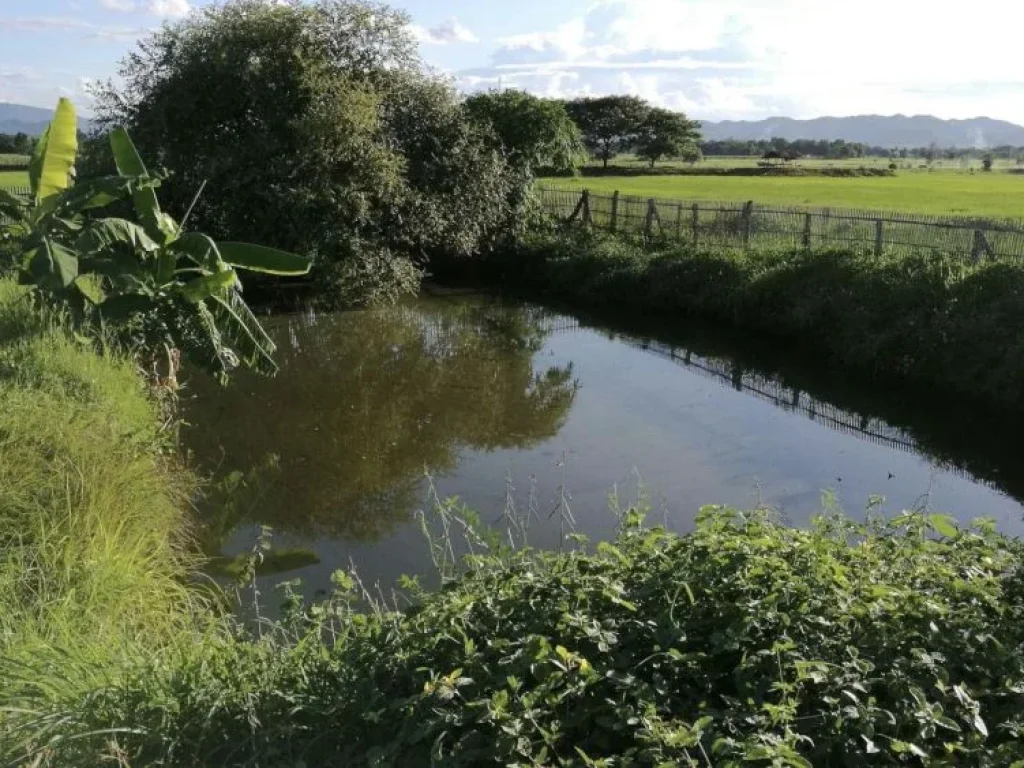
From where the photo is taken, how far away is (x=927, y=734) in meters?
2.78

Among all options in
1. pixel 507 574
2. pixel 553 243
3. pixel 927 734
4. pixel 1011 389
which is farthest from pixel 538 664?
pixel 553 243

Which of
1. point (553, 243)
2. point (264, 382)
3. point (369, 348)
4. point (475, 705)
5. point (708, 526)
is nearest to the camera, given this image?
point (475, 705)

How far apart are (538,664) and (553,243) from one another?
63.2 ft

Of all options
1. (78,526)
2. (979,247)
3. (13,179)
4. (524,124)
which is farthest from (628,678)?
(13,179)

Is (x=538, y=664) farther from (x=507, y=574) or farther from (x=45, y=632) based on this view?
(x=45, y=632)

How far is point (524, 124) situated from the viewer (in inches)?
866

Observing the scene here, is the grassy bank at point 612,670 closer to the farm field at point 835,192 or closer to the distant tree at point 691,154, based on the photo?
the farm field at point 835,192

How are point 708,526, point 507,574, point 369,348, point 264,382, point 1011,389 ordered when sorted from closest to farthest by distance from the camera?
point 507,574, point 708,526, point 1011,389, point 264,382, point 369,348

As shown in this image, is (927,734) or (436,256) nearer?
(927,734)

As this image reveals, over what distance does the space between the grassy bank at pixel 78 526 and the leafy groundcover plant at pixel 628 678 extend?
1.63 ft

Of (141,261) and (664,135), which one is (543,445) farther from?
(664,135)

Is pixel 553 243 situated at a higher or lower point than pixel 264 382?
higher

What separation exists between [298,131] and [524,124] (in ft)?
24.1

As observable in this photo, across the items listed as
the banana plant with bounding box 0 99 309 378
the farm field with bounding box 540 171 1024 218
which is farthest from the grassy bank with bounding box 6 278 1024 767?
the farm field with bounding box 540 171 1024 218
